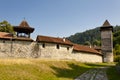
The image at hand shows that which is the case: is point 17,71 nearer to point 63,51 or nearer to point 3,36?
point 3,36

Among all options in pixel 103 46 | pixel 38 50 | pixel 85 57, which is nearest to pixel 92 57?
pixel 85 57

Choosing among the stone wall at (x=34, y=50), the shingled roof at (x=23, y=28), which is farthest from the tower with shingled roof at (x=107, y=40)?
the shingled roof at (x=23, y=28)

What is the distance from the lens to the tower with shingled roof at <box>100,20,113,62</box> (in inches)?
2278

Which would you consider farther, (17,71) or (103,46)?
(103,46)

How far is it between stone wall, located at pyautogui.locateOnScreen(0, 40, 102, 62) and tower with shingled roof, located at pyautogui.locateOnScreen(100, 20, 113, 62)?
16.5 meters

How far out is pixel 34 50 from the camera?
127ft

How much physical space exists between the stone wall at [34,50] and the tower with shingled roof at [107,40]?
54.1ft

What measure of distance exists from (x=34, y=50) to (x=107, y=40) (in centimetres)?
2956

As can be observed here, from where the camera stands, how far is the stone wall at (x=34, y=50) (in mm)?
36500

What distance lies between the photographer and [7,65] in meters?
22.9

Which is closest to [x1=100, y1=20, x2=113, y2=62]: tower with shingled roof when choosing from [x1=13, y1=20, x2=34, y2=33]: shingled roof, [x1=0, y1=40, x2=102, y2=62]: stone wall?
[x1=0, y1=40, x2=102, y2=62]: stone wall

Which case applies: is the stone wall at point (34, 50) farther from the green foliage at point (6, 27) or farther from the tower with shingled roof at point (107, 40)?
the green foliage at point (6, 27)

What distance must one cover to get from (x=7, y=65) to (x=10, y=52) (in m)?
14.1

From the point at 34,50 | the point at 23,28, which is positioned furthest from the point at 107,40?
the point at 23,28
